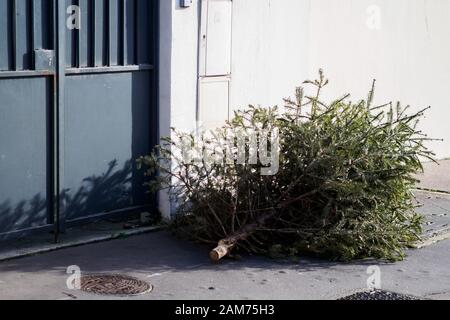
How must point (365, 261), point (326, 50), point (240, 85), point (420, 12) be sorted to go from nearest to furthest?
point (365, 261) → point (240, 85) → point (326, 50) → point (420, 12)

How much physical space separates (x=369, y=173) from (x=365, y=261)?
773 mm

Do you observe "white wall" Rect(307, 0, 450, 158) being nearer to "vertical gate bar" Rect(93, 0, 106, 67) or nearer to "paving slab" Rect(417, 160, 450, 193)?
"paving slab" Rect(417, 160, 450, 193)

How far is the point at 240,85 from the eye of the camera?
370 inches

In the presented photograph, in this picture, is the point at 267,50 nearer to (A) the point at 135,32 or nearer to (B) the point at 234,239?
(A) the point at 135,32

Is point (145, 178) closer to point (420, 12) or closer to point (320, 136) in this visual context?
point (320, 136)

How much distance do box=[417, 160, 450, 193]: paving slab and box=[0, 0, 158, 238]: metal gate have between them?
4.28 meters

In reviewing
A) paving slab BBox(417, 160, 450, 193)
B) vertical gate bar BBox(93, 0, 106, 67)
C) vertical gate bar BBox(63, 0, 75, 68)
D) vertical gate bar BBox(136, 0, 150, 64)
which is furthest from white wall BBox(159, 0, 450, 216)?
vertical gate bar BBox(63, 0, 75, 68)

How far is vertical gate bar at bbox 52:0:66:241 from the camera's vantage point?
7793 mm

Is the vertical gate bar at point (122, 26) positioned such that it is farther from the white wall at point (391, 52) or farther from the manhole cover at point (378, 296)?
the manhole cover at point (378, 296)

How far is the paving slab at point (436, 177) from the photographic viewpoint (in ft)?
37.7

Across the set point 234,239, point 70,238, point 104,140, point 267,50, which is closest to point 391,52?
point 267,50

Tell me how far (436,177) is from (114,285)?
646cm

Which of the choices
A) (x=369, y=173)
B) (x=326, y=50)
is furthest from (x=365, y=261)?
(x=326, y=50)

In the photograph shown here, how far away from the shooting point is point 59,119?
7.89 meters
